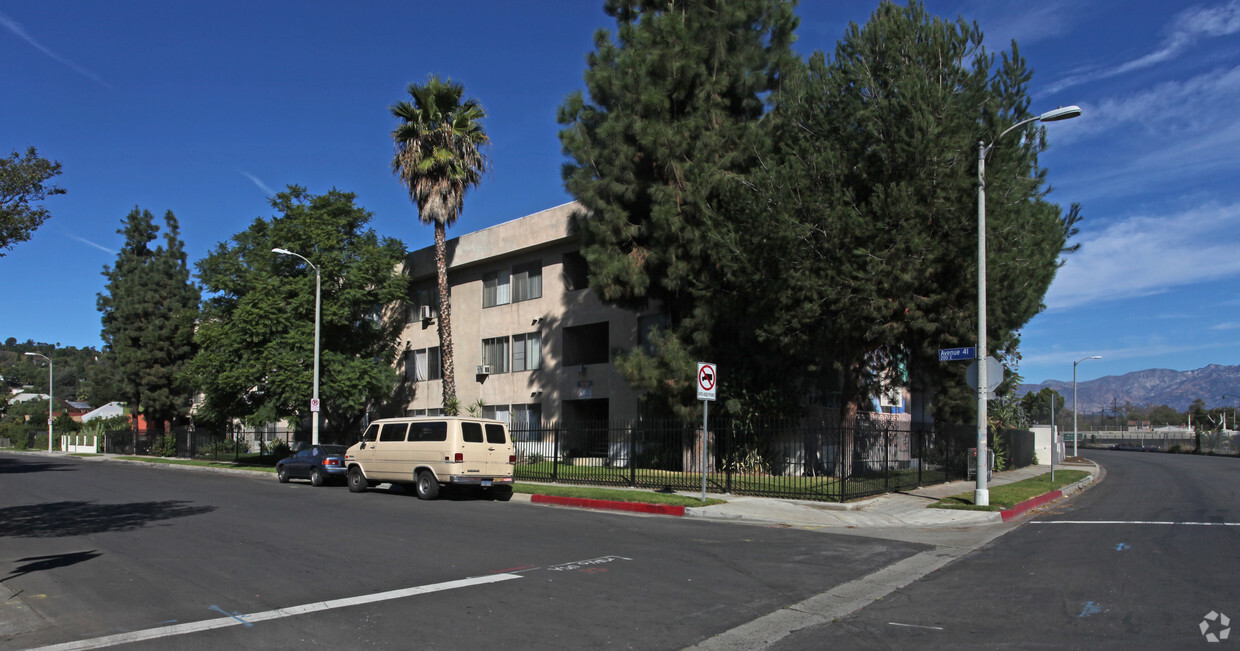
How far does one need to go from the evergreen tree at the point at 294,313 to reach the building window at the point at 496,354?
4.30 meters

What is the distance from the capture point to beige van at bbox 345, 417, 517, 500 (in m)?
19.5

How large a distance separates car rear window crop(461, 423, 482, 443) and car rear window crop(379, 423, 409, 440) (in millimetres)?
2086

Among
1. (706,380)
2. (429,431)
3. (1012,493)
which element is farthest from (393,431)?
(1012,493)

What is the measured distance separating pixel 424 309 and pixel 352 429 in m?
7.34

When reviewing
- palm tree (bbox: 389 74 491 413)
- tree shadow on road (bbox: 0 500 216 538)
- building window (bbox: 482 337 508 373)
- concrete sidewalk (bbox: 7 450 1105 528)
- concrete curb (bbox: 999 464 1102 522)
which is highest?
palm tree (bbox: 389 74 491 413)

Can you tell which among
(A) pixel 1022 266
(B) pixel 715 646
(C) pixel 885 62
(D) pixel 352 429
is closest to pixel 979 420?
(A) pixel 1022 266

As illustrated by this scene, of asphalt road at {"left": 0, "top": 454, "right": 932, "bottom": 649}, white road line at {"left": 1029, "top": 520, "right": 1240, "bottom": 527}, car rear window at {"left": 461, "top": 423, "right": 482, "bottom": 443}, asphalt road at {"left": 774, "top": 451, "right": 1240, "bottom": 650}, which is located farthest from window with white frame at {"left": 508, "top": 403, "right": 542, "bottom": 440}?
asphalt road at {"left": 774, "top": 451, "right": 1240, "bottom": 650}

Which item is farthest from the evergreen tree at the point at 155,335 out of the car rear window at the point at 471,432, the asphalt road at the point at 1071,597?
the asphalt road at the point at 1071,597

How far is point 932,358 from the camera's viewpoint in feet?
73.0

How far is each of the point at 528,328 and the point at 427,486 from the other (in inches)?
623

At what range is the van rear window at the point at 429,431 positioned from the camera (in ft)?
64.8

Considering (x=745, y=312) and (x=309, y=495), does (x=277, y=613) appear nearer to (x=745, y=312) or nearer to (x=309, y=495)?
(x=309, y=495)

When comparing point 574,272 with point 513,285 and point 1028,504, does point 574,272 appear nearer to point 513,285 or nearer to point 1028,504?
point 513,285

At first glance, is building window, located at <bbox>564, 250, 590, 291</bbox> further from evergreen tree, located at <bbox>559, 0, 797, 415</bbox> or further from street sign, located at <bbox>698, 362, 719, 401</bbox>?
street sign, located at <bbox>698, 362, 719, 401</bbox>
